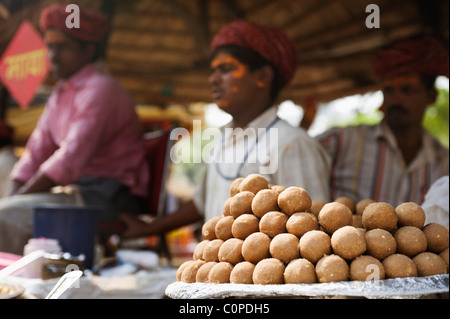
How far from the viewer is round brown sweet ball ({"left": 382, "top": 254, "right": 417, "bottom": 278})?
4.25 feet

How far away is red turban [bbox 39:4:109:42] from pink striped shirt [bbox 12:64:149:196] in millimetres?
207

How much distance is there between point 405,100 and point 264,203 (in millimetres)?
1909

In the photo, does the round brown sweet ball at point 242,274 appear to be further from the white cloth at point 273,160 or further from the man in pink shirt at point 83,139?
the man in pink shirt at point 83,139

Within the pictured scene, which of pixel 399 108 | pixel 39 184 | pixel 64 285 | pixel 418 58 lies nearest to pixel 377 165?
pixel 399 108

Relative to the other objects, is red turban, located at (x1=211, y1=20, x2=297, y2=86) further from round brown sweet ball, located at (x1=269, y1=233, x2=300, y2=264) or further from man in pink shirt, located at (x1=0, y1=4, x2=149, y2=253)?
round brown sweet ball, located at (x1=269, y1=233, x2=300, y2=264)

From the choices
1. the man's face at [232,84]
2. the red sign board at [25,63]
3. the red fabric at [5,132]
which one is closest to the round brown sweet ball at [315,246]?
the man's face at [232,84]

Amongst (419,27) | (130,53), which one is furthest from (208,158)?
(130,53)

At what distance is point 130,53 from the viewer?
5129mm

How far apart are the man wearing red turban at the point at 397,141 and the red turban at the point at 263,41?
2.64 feet

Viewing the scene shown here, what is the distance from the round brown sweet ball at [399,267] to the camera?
51.0 inches

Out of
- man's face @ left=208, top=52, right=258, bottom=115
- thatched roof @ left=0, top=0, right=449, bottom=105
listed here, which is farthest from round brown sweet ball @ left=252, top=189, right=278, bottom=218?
thatched roof @ left=0, top=0, right=449, bottom=105

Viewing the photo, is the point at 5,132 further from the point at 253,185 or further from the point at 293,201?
the point at 293,201

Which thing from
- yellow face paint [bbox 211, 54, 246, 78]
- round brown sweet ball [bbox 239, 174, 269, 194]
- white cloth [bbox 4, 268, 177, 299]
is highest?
yellow face paint [bbox 211, 54, 246, 78]
